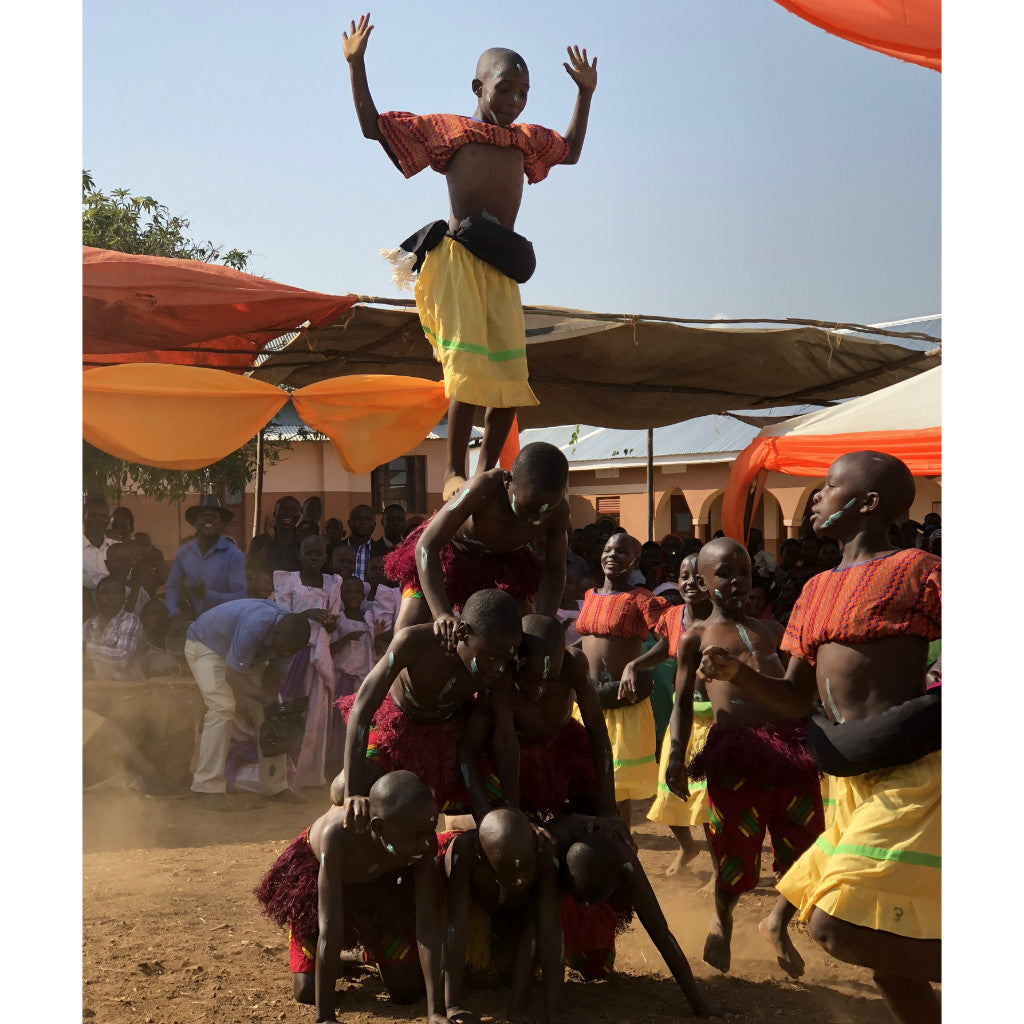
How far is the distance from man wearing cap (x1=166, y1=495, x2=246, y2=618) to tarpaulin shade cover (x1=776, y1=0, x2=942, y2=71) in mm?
5418

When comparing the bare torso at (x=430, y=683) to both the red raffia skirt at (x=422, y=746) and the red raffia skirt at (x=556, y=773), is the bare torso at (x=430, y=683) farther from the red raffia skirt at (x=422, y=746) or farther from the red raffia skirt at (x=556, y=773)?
the red raffia skirt at (x=556, y=773)

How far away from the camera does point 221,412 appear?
683cm

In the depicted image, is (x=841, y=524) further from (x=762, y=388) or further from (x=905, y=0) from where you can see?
(x=762, y=388)

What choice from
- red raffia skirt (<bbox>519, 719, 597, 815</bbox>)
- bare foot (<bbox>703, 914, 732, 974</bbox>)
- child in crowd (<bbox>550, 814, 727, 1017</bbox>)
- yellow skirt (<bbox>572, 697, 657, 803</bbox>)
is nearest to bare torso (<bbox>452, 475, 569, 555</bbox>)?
red raffia skirt (<bbox>519, 719, 597, 815</bbox>)

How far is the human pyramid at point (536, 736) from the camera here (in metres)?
3.12

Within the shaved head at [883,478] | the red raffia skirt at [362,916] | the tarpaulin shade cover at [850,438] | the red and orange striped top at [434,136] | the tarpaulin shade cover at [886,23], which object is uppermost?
the tarpaulin shade cover at [886,23]

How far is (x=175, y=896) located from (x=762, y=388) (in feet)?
23.7

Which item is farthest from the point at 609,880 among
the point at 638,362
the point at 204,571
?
the point at 638,362

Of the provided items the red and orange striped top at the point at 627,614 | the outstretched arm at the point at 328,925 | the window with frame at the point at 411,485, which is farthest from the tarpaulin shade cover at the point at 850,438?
the window with frame at the point at 411,485

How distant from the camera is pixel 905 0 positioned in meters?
4.41

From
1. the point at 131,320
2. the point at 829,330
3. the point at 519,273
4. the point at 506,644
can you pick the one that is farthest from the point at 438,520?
the point at 829,330

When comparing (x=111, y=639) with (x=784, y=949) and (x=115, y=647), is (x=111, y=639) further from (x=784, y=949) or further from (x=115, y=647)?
(x=784, y=949)

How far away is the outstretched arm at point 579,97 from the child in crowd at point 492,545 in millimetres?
1488

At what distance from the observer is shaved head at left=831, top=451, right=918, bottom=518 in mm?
3314
